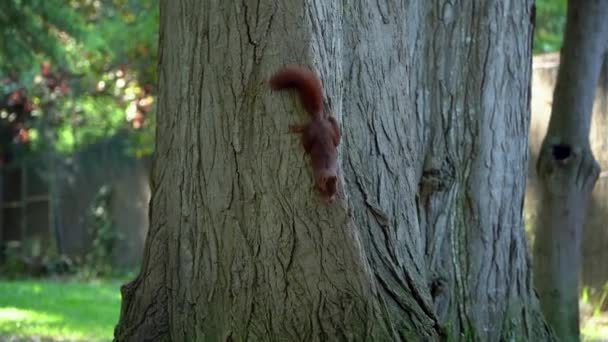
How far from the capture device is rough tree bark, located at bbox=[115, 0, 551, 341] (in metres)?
5.27

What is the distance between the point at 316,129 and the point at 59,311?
6910 millimetres

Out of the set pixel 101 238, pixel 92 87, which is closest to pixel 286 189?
pixel 101 238

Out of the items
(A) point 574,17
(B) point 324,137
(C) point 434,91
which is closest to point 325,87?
(B) point 324,137

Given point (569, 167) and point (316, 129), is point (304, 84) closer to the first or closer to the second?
point (316, 129)

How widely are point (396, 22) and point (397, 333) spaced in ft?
5.58

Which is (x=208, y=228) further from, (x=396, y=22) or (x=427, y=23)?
(x=427, y=23)

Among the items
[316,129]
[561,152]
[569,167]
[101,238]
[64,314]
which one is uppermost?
[316,129]

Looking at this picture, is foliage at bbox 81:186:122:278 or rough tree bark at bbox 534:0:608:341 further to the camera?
foliage at bbox 81:186:122:278

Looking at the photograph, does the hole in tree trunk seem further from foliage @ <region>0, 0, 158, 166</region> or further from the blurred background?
foliage @ <region>0, 0, 158, 166</region>

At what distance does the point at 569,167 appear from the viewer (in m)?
8.51

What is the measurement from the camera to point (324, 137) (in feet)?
16.8

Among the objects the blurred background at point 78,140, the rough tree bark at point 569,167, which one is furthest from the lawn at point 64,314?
the rough tree bark at point 569,167

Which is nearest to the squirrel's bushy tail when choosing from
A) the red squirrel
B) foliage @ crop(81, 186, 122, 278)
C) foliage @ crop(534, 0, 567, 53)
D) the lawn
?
the red squirrel

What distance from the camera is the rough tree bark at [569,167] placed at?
8.45 m
